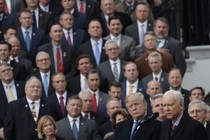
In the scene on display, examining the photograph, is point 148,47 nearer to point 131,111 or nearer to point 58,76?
point 58,76

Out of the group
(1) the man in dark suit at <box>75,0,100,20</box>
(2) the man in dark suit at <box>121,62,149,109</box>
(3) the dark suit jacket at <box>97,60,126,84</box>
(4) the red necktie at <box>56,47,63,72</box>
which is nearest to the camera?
(2) the man in dark suit at <box>121,62,149,109</box>

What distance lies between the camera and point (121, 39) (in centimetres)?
2230

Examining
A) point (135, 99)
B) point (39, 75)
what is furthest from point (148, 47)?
point (135, 99)

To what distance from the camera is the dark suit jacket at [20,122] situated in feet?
63.3

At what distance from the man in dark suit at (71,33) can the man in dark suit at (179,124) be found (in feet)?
25.5

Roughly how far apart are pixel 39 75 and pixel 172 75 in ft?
8.01

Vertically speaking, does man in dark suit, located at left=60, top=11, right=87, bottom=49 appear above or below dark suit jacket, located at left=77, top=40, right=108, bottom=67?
above

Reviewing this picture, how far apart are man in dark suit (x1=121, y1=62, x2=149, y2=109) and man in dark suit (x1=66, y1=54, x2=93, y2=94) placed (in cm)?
72

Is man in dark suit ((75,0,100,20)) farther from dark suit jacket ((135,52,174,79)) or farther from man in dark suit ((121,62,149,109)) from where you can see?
man in dark suit ((121,62,149,109))

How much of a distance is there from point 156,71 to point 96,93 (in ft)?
4.06

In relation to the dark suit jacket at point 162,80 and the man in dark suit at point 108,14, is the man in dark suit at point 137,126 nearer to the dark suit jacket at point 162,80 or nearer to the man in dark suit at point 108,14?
the dark suit jacket at point 162,80

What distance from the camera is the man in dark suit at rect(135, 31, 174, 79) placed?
846 inches

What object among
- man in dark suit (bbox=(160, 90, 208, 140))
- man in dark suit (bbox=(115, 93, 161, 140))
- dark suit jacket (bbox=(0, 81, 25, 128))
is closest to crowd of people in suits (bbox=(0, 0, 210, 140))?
dark suit jacket (bbox=(0, 81, 25, 128))

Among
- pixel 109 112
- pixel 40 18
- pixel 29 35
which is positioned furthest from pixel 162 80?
pixel 40 18
